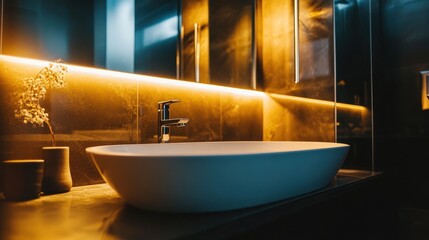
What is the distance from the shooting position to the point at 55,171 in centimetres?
81

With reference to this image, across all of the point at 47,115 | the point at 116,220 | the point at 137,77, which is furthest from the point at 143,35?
the point at 116,220

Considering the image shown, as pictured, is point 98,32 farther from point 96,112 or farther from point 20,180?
point 20,180

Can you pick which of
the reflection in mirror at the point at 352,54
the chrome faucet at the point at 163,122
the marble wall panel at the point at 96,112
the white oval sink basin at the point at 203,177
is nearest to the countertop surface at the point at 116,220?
the white oval sink basin at the point at 203,177

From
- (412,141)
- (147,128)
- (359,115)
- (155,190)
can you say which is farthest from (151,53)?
(412,141)

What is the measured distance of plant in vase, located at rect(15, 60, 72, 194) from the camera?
0.80 metres

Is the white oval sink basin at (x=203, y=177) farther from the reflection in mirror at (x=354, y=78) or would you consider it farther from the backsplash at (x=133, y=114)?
the reflection in mirror at (x=354, y=78)

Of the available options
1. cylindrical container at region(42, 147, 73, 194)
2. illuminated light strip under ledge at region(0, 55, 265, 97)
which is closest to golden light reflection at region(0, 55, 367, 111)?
illuminated light strip under ledge at region(0, 55, 265, 97)

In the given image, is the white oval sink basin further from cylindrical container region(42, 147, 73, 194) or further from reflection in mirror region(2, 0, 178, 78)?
reflection in mirror region(2, 0, 178, 78)

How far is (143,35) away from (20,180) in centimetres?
62

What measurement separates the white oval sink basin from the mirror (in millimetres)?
494

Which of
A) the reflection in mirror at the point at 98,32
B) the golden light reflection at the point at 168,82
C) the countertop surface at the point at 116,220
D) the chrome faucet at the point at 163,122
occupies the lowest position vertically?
the countertop surface at the point at 116,220

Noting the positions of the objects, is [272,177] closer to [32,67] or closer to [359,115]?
[32,67]

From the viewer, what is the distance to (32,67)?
0.87 metres

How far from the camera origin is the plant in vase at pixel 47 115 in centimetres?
80
